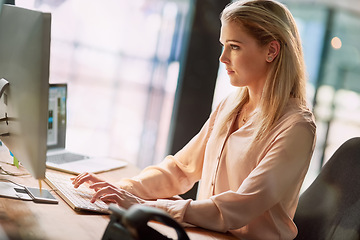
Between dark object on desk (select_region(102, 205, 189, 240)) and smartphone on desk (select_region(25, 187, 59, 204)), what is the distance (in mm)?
344

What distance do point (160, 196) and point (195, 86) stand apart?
143cm

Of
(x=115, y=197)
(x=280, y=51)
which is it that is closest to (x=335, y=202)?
(x=280, y=51)

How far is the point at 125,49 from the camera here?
341 cm

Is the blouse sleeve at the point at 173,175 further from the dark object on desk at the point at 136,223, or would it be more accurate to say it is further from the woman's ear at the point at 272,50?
the dark object on desk at the point at 136,223

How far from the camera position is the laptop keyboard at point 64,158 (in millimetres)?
1837

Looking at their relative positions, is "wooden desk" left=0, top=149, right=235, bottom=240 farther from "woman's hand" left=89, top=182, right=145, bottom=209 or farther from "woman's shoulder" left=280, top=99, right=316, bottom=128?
"woman's shoulder" left=280, top=99, right=316, bottom=128

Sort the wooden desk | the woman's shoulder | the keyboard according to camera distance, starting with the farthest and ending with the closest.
A: the woman's shoulder, the keyboard, the wooden desk

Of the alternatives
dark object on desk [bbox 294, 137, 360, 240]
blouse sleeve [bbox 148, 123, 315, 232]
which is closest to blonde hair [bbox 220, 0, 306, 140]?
blouse sleeve [bbox 148, 123, 315, 232]

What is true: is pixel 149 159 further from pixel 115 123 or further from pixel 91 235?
pixel 91 235

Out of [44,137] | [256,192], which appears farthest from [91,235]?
[256,192]

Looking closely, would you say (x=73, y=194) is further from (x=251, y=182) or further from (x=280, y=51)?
(x=280, y=51)

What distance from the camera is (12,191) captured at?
4.44 feet

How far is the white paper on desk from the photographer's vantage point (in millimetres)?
1316

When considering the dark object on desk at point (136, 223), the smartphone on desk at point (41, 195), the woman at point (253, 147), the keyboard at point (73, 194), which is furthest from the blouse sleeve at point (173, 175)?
the dark object on desk at point (136, 223)
